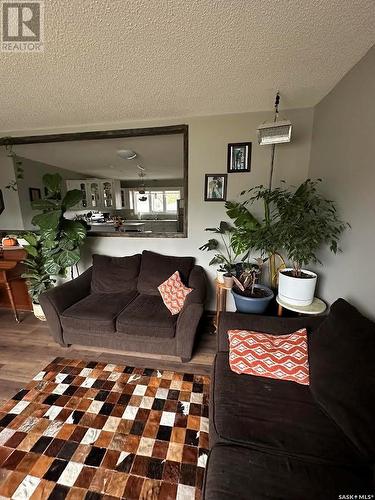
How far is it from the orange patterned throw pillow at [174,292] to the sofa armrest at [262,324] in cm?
54

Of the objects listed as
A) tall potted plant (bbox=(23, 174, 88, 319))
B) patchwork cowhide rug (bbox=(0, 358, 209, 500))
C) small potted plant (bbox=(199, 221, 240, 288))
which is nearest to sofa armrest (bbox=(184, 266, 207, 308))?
small potted plant (bbox=(199, 221, 240, 288))

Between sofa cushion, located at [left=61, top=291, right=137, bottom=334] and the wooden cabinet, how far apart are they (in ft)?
16.0

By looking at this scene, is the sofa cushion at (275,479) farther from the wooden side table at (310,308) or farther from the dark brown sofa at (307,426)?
the wooden side table at (310,308)

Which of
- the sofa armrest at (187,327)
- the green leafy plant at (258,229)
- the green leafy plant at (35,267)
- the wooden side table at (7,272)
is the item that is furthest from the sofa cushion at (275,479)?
the wooden side table at (7,272)

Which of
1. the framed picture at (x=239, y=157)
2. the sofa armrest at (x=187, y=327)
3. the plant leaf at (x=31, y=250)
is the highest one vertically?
the framed picture at (x=239, y=157)

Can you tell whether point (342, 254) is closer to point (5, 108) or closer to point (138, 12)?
point (138, 12)

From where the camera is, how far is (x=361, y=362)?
941 millimetres

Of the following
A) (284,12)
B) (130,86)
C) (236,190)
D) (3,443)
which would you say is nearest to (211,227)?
(236,190)

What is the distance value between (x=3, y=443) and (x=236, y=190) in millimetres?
2694

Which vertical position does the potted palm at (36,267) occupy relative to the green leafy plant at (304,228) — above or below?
below

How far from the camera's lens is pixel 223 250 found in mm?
2510

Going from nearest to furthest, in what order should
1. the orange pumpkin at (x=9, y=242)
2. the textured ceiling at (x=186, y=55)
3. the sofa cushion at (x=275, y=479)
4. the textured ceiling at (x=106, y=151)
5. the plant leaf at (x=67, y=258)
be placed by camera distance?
the sofa cushion at (x=275, y=479) → the textured ceiling at (x=186, y=55) → the plant leaf at (x=67, y=258) → the orange pumpkin at (x=9, y=242) → the textured ceiling at (x=106, y=151)

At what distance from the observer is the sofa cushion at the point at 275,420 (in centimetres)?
87

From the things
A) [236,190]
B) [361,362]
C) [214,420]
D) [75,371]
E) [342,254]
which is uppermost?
[236,190]
